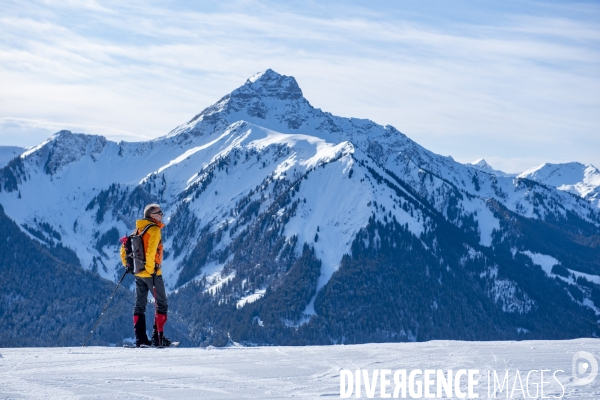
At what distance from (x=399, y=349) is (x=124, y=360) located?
23.1ft

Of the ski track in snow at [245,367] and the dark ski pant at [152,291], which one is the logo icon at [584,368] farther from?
the dark ski pant at [152,291]

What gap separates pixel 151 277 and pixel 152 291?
1.39 feet

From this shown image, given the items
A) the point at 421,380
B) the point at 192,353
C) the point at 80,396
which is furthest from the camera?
the point at 192,353

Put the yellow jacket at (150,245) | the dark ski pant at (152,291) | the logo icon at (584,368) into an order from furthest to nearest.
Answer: the dark ski pant at (152,291) → the yellow jacket at (150,245) → the logo icon at (584,368)

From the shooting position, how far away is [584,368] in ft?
52.9

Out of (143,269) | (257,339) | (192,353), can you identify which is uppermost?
(143,269)

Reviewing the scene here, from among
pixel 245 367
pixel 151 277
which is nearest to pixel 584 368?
pixel 245 367

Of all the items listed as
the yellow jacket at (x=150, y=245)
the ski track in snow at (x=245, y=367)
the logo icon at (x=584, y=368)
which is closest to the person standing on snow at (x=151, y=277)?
the yellow jacket at (x=150, y=245)

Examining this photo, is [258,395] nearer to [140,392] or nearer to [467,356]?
[140,392]

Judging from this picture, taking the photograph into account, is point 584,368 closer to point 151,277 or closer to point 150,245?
point 150,245

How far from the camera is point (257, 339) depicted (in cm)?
19500

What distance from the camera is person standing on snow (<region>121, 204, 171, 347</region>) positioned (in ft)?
70.3

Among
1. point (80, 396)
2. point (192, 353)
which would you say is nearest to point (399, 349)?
point (192, 353)

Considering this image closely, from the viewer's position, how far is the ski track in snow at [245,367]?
45.9 feet
